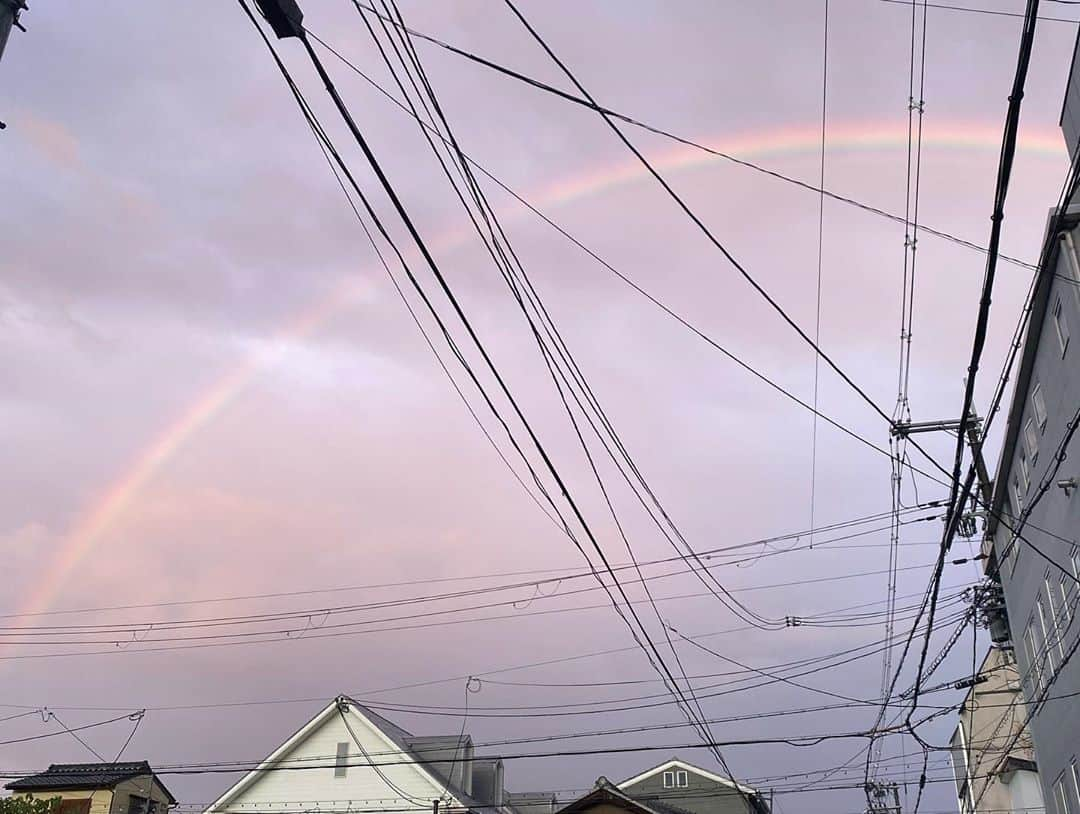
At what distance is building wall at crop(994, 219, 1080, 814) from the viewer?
15.7m

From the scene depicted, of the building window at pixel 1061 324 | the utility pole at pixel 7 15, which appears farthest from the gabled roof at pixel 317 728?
the utility pole at pixel 7 15

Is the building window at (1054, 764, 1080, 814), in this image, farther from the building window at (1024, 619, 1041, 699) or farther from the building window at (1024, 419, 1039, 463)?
the building window at (1024, 419, 1039, 463)

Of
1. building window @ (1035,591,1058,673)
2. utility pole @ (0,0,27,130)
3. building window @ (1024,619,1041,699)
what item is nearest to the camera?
utility pole @ (0,0,27,130)

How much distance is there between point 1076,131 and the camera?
1456 centimetres

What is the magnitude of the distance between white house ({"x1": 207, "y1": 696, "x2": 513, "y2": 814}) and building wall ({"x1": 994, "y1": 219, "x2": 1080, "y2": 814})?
16.8 meters

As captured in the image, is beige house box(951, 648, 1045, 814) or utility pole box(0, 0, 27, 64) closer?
utility pole box(0, 0, 27, 64)

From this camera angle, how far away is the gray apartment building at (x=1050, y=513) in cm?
1525

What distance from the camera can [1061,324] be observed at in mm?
16016

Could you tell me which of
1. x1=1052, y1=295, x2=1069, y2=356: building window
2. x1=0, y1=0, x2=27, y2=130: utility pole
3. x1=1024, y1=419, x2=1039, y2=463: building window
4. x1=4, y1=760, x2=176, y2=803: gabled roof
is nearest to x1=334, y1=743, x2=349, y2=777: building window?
x1=4, y1=760, x2=176, y2=803: gabled roof

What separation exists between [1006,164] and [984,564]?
68.5 ft

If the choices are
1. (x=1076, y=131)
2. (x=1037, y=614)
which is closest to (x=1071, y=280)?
(x=1076, y=131)

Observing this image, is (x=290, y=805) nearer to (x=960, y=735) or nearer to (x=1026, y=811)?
(x=1026, y=811)

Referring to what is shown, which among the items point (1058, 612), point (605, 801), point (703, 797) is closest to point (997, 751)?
point (703, 797)

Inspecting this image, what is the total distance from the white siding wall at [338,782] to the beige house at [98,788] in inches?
187
